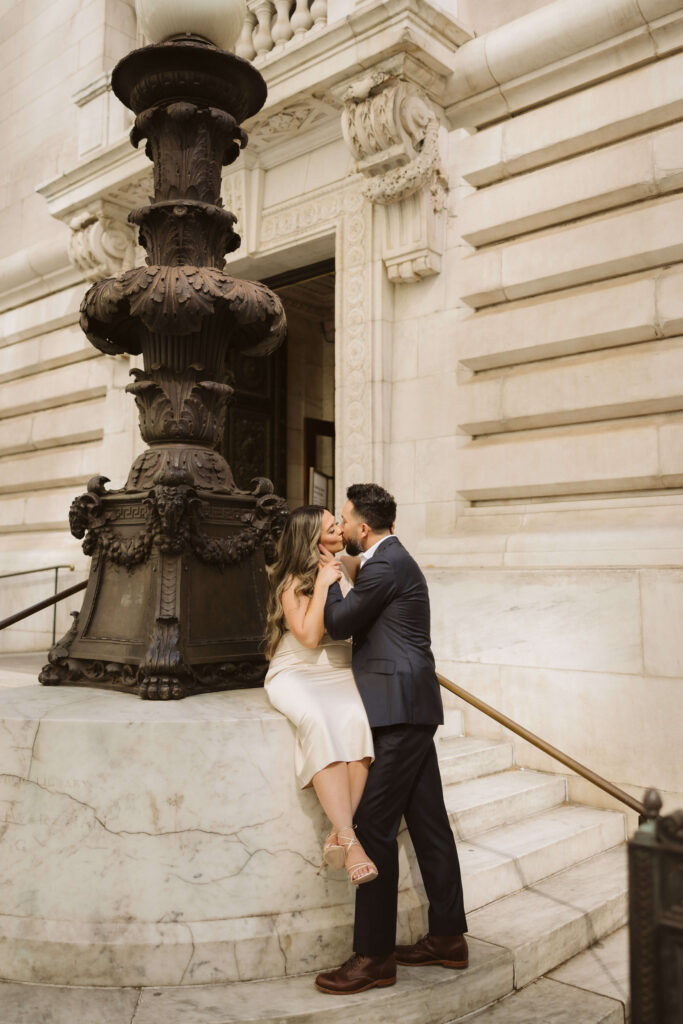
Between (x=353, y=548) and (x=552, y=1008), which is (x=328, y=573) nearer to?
(x=353, y=548)

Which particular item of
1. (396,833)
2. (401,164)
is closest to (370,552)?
(396,833)

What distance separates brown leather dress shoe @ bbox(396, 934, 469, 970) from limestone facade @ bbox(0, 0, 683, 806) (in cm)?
233

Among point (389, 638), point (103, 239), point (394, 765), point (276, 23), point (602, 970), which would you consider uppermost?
point (276, 23)

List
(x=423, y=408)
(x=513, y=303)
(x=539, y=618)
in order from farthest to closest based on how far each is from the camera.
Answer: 1. (x=423, y=408)
2. (x=513, y=303)
3. (x=539, y=618)

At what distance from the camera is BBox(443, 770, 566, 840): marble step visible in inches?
184

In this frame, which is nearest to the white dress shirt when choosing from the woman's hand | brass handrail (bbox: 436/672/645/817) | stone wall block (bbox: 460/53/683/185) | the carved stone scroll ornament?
the woman's hand

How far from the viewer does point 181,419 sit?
167 inches

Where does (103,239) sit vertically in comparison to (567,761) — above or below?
above

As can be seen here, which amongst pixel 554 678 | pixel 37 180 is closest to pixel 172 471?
pixel 554 678

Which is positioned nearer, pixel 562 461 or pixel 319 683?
pixel 319 683

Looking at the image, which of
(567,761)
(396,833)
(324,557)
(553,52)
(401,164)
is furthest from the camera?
(401,164)

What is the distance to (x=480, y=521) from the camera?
675 centimetres

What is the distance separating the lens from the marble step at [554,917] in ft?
11.9

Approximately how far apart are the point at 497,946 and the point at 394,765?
103 centimetres
